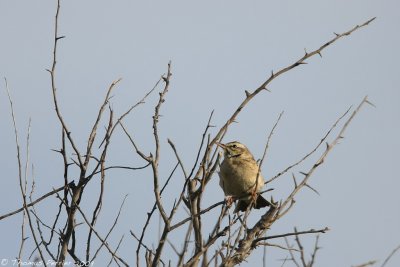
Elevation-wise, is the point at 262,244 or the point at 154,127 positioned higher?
the point at 154,127

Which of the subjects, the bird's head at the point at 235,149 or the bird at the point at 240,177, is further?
the bird's head at the point at 235,149

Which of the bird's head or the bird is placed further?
the bird's head

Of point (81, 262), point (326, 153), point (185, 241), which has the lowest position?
point (185, 241)

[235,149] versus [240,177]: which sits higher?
[235,149]

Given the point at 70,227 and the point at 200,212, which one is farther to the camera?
the point at 70,227

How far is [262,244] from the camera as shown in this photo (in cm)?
483

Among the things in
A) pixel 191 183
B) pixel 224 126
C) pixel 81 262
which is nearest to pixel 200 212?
pixel 191 183

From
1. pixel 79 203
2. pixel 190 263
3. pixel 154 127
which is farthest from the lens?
pixel 79 203

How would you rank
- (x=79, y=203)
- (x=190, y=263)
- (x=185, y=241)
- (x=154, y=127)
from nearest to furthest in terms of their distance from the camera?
1. (x=185, y=241)
2. (x=190, y=263)
3. (x=154, y=127)
4. (x=79, y=203)

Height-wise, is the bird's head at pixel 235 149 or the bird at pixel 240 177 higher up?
the bird's head at pixel 235 149

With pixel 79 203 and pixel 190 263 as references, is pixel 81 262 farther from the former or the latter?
pixel 190 263

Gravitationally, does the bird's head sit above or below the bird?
above

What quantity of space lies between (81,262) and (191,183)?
84 centimetres

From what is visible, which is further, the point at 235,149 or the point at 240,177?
the point at 235,149
